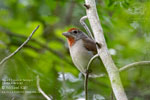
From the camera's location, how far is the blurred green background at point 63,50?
4617mm

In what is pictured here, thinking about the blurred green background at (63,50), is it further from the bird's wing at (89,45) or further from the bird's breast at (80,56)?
the bird's breast at (80,56)

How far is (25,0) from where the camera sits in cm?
680

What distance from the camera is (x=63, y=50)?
295 inches

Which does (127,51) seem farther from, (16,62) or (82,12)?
(16,62)

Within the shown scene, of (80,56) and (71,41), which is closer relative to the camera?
(80,56)

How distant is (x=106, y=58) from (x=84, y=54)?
5.32ft

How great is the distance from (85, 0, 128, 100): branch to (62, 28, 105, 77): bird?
142cm

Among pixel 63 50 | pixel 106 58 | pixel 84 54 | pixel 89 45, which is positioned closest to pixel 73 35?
Answer: pixel 89 45

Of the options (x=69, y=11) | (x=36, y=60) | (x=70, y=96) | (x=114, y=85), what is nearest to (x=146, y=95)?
(x=70, y=96)

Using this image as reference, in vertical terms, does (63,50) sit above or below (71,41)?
above

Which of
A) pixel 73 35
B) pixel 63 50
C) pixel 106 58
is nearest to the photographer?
pixel 106 58

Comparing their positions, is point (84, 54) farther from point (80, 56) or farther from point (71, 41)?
point (71, 41)

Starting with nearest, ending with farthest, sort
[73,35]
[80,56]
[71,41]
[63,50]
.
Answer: [80,56]
[71,41]
[73,35]
[63,50]

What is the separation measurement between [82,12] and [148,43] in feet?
4.17
